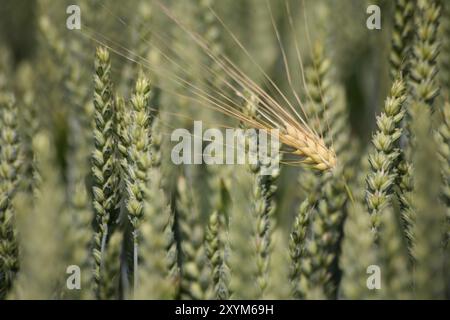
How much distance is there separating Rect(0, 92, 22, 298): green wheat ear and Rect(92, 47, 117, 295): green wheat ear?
0.09 metres

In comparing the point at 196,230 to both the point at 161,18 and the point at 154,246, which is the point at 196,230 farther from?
the point at 161,18

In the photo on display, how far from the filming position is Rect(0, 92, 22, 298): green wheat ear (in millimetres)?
713

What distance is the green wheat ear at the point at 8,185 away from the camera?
71 centimetres

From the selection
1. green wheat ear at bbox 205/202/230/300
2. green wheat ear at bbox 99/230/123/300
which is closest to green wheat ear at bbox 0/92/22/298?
green wheat ear at bbox 99/230/123/300

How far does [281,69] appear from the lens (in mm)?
1350

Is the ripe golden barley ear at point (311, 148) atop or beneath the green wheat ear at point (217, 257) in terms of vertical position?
atop

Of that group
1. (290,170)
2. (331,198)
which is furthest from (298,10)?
(331,198)

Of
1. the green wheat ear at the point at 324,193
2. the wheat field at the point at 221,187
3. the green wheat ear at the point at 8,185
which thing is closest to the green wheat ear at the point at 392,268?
the wheat field at the point at 221,187

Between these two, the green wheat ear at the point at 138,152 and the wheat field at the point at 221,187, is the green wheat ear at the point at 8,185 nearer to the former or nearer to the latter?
the wheat field at the point at 221,187

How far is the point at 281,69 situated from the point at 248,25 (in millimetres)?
121

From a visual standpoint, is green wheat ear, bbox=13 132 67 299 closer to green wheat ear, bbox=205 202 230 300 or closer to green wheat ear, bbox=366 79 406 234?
green wheat ear, bbox=205 202 230 300

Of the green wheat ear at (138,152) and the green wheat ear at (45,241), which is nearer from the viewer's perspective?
the green wheat ear at (45,241)

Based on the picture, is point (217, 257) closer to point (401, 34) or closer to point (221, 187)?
point (221, 187)

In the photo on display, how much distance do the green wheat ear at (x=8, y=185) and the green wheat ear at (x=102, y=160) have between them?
9 cm
